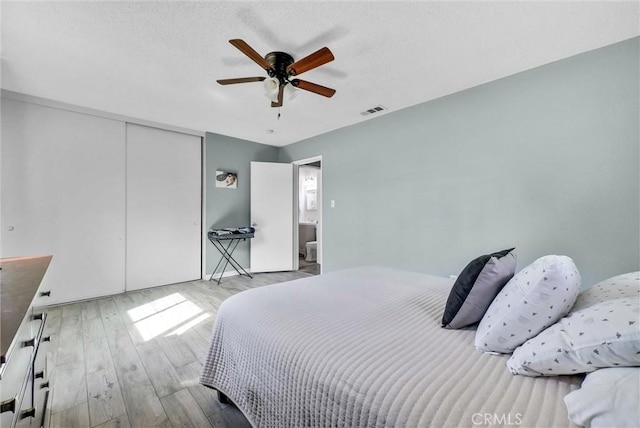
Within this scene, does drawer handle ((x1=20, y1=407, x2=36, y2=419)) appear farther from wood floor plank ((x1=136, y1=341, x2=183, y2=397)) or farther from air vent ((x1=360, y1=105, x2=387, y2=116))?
air vent ((x1=360, y1=105, x2=387, y2=116))

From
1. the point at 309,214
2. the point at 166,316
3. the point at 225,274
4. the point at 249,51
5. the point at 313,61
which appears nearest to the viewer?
the point at 249,51

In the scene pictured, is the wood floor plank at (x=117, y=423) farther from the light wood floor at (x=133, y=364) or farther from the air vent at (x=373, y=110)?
the air vent at (x=373, y=110)

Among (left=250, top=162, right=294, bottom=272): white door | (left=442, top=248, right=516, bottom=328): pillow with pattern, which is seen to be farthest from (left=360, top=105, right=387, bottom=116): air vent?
(left=442, top=248, right=516, bottom=328): pillow with pattern

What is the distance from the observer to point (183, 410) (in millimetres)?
1495

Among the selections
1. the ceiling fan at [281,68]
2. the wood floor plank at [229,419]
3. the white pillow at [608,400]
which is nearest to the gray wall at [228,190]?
the ceiling fan at [281,68]

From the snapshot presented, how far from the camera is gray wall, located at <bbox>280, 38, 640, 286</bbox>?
201 centimetres

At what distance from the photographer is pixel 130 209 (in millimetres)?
3578

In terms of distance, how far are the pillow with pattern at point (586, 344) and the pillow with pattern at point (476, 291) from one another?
289 millimetres

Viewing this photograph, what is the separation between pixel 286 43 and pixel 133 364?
2.70m

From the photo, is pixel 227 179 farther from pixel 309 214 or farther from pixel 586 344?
pixel 586 344

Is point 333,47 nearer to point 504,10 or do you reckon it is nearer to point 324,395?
point 504,10

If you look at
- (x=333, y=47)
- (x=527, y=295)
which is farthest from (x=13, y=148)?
(x=527, y=295)

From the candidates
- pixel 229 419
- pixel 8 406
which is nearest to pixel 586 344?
pixel 8 406

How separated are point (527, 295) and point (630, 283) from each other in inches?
24.2
